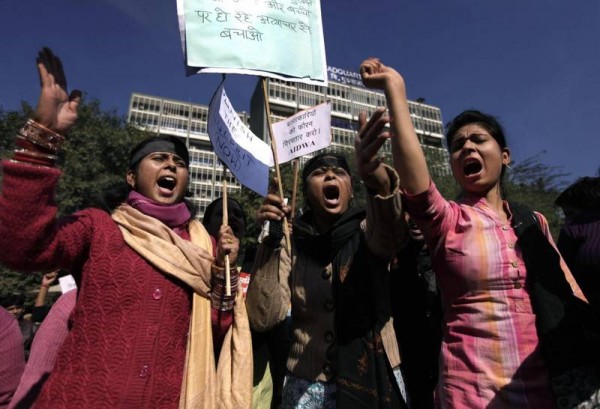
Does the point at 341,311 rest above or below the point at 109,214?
below

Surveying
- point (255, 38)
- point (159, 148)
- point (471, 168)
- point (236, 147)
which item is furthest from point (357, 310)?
point (255, 38)

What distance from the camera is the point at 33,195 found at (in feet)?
4.73

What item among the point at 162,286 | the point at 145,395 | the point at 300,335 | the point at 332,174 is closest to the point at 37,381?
the point at 145,395

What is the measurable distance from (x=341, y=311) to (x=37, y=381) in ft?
4.60

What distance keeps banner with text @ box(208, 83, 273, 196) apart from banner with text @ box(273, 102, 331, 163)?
1.14 ft

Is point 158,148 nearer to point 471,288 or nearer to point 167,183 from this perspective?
point 167,183

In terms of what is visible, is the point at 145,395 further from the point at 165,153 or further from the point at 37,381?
the point at 165,153

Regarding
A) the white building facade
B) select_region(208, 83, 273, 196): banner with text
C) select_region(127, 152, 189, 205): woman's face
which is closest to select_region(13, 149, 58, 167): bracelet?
select_region(127, 152, 189, 205): woman's face

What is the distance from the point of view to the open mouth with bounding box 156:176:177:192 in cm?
218

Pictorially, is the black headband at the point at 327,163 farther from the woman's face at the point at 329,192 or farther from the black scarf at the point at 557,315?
the black scarf at the point at 557,315

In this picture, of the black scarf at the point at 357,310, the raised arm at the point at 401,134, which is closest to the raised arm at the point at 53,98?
the raised arm at the point at 401,134

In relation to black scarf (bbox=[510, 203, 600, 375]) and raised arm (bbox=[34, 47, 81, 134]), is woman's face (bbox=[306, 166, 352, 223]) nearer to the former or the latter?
black scarf (bbox=[510, 203, 600, 375])

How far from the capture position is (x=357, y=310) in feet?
6.38

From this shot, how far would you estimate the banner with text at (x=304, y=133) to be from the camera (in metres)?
2.88
